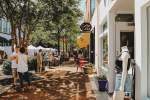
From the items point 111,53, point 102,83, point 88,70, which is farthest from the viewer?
point 88,70

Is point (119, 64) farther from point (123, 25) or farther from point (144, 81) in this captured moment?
point (123, 25)

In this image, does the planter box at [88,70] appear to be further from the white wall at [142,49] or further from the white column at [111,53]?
the white wall at [142,49]

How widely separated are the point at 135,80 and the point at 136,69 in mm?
329

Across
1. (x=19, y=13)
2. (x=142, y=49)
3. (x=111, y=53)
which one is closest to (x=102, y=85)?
(x=111, y=53)

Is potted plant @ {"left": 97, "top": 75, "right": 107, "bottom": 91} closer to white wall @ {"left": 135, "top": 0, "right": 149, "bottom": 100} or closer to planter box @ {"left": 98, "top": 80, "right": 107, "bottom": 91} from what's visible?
planter box @ {"left": 98, "top": 80, "right": 107, "bottom": 91}

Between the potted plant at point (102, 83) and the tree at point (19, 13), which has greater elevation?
the tree at point (19, 13)

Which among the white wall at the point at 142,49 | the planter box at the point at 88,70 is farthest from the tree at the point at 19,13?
the white wall at the point at 142,49

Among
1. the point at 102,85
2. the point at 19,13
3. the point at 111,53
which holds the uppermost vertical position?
the point at 19,13

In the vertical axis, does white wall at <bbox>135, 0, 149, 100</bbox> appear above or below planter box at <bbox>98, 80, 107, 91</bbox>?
above

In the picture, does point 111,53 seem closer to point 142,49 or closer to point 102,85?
point 102,85

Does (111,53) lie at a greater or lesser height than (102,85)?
greater

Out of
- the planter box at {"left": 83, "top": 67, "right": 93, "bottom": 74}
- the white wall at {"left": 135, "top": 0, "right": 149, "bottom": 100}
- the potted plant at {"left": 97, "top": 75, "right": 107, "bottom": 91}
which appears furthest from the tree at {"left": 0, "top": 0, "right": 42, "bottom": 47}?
the white wall at {"left": 135, "top": 0, "right": 149, "bottom": 100}

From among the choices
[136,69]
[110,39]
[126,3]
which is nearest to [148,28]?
[136,69]

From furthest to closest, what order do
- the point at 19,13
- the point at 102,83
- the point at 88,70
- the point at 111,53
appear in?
the point at 88,70, the point at 19,13, the point at 102,83, the point at 111,53
